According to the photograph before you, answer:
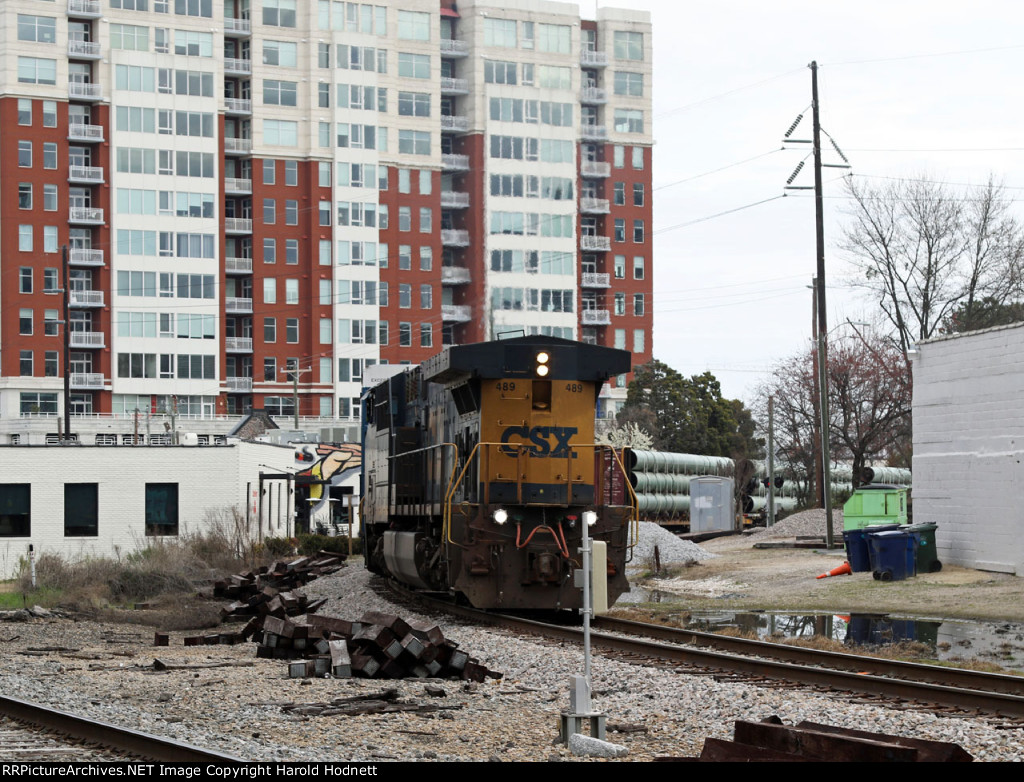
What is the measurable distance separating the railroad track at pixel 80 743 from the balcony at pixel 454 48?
10085 centimetres

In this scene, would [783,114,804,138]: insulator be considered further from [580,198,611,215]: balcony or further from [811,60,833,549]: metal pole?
[580,198,611,215]: balcony

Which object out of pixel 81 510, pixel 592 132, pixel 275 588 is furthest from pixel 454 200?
pixel 275 588

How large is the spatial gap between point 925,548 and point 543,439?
44.0 ft

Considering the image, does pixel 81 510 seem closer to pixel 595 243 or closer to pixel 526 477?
pixel 526 477

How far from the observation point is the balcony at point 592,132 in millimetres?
110438

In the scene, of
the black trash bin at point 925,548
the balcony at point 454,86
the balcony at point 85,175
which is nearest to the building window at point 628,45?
the balcony at point 454,86

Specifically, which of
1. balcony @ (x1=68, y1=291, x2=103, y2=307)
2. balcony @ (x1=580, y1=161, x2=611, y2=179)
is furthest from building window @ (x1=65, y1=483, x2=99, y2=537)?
balcony @ (x1=580, y1=161, x2=611, y2=179)

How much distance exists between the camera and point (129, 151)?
93.8m

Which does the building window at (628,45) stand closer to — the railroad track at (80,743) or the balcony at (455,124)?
the balcony at (455,124)

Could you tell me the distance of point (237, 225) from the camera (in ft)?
321

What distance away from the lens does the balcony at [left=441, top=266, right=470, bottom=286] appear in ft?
350

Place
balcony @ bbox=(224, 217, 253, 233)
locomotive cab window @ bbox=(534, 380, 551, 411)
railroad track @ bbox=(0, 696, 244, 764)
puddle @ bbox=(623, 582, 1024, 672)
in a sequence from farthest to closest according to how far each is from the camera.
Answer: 1. balcony @ bbox=(224, 217, 253, 233)
2. locomotive cab window @ bbox=(534, 380, 551, 411)
3. puddle @ bbox=(623, 582, 1024, 672)
4. railroad track @ bbox=(0, 696, 244, 764)

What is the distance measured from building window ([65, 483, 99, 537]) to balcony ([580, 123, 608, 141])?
79.1 meters
